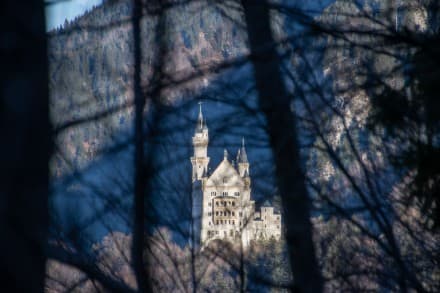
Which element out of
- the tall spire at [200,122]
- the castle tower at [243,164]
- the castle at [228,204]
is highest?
the tall spire at [200,122]

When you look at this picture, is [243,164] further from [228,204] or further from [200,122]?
[200,122]

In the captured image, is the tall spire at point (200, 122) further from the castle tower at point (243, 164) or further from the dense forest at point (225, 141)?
the castle tower at point (243, 164)

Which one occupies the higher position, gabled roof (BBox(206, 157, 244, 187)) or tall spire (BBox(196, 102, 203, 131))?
tall spire (BBox(196, 102, 203, 131))

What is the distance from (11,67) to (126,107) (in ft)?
2.53

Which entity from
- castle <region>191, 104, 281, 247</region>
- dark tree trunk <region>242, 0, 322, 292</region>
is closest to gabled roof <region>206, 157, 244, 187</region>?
castle <region>191, 104, 281, 247</region>

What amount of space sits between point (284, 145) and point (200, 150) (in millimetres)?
510

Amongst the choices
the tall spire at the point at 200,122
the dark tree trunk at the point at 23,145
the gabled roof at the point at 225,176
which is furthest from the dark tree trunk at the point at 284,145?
the dark tree trunk at the point at 23,145

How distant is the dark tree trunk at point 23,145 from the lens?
4.57 meters

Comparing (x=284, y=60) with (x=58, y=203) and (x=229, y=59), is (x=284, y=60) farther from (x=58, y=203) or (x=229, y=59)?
(x=58, y=203)

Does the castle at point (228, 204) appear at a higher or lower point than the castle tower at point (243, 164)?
lower

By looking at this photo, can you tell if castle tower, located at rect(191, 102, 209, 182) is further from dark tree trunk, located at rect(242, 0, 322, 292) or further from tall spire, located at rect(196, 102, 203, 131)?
dark tree trunk, located at rect(242, 0, 322, 292)

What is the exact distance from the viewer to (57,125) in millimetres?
4641

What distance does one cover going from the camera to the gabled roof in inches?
175

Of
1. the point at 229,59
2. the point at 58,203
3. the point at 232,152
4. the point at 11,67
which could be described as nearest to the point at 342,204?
the point at 232,152
